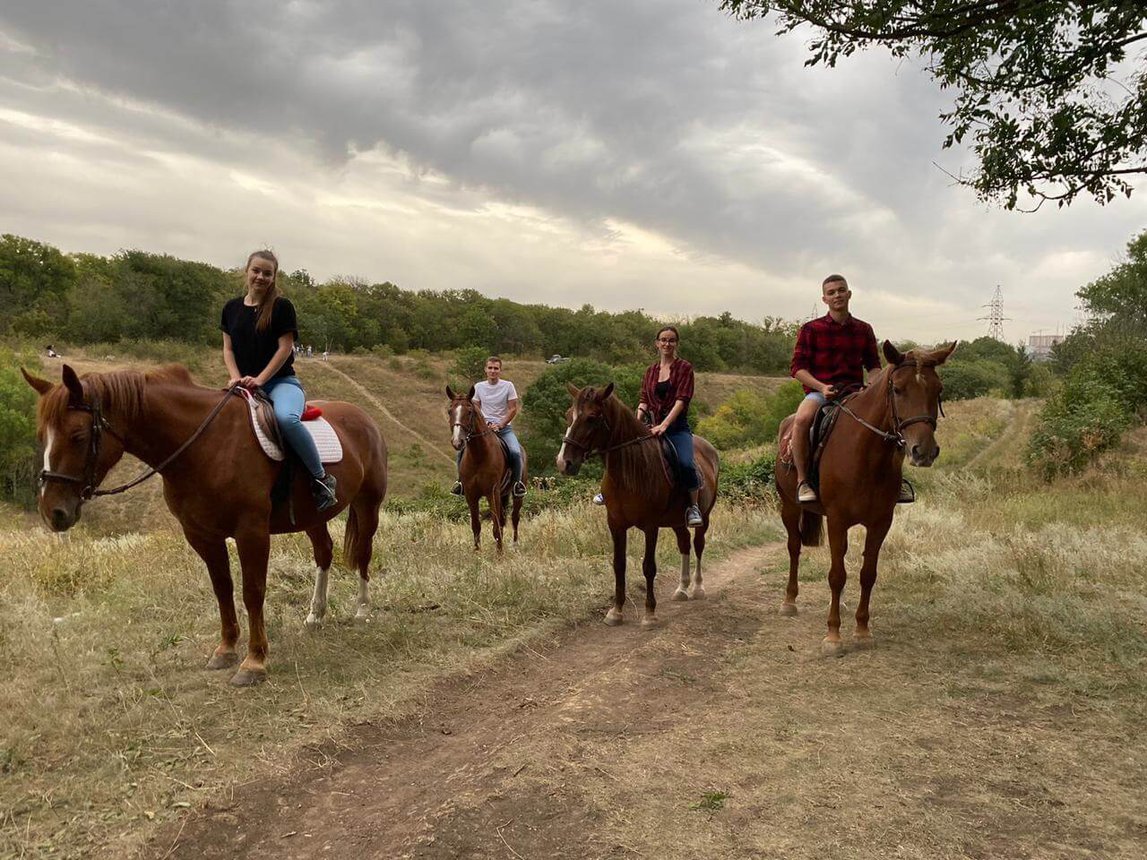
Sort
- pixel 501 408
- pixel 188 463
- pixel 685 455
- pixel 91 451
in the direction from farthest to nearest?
pixel 501 408 → pixel 685 455 → pixel 188 463 → pixel 91 451

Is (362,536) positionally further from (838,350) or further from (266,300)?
(838,350)

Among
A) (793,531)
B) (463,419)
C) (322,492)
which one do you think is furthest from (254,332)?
(793,531)

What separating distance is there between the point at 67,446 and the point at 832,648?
236 inches

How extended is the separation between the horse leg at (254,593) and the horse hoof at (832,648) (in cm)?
459

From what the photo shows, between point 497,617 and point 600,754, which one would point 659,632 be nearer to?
point 497,617

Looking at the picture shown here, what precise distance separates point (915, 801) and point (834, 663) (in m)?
2.33

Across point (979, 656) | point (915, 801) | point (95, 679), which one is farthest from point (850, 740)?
point (95, 679)

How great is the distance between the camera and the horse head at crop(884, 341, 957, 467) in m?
5.57

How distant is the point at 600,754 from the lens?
399cm

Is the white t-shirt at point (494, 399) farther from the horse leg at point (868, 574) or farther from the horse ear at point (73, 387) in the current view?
the horse ear at point (73, 387)

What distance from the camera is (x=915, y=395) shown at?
5699 mm

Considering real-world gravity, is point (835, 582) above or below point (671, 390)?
below

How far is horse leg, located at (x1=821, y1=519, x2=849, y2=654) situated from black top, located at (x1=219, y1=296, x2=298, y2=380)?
5.02 m

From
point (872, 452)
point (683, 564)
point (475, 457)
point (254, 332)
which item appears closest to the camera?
point (254, 332)
